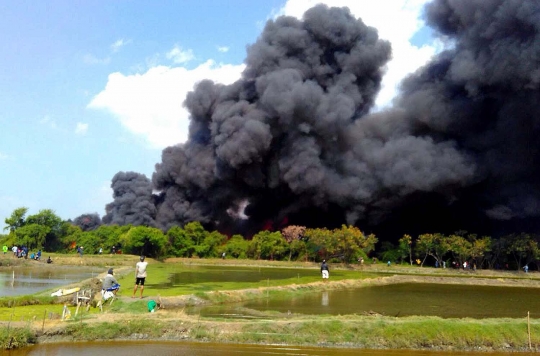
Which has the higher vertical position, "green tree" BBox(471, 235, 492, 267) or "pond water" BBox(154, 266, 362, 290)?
"green tree" BBox(471, 235, 492, 267)

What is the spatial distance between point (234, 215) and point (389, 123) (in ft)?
98.2

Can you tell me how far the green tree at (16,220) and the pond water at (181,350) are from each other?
5095 cm

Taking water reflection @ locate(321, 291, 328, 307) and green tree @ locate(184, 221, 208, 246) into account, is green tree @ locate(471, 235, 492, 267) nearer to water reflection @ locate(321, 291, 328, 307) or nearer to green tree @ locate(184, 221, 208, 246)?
water reflection @ locate(321, 291, 328, 307)

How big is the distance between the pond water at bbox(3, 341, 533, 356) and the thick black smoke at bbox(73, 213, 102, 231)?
79008mm

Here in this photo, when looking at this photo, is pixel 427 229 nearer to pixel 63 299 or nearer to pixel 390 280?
pixel 390 280

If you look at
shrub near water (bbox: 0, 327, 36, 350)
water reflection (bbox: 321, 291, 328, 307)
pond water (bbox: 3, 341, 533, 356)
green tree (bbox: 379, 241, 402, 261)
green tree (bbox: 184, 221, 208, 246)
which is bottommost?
pond water (bbox: 3, 341, 533, 356)

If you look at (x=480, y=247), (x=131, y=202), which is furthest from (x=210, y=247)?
(x=480, y=247)

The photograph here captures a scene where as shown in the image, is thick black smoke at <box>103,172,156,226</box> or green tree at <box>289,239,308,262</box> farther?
thick black smoke at <box>103,172,156,226</box>

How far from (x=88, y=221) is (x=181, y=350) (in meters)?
82.7

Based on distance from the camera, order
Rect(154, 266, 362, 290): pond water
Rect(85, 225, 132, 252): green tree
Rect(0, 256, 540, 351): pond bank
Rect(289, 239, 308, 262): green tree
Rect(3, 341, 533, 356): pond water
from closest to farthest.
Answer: Rect(3, 341, 533, 356): pond water, Rect(0, 256, 540, 351): pond bank, Rect(154, 266, 362, 290): pond water, Rect(289, 239, 308, 262): green tree, Rect(85, 225, 132, 252): green tree

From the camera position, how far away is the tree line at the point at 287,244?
168ft

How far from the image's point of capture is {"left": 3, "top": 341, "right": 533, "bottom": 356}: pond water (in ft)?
37.4

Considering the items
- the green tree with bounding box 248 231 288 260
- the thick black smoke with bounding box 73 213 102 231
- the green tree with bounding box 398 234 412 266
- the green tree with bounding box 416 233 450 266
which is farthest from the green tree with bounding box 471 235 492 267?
the thick black smoke with bounding box 73 213 102 231

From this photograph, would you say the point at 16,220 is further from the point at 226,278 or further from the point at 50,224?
the point at 226,278
